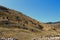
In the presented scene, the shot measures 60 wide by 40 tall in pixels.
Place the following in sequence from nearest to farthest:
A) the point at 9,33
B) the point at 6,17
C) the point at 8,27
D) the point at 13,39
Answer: the point at 13,39 → the point at 9,33 → the point at 8,27 → the point at 6,17

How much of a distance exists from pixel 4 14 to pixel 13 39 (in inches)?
892

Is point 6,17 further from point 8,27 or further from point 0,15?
point 8,27

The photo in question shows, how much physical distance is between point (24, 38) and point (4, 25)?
1396cm

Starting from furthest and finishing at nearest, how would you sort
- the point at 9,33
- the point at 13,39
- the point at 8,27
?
the point at 8,27, the point at 9,33, the point at 13,39

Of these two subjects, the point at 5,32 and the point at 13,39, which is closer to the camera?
the point at 13,39

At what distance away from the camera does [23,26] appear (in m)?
51.1

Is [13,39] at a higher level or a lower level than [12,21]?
lower

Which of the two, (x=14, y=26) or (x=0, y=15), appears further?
(x=0, y=15)

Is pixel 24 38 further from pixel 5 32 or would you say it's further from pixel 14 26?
pixel 14 26

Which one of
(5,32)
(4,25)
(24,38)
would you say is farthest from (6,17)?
(24,38)

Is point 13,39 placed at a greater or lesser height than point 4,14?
lesser

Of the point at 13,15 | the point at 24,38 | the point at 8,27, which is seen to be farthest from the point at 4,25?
the point at 24,38

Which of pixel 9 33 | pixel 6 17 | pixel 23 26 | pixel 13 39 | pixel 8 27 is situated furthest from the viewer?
pixel 6 17

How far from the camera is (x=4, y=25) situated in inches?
1932
